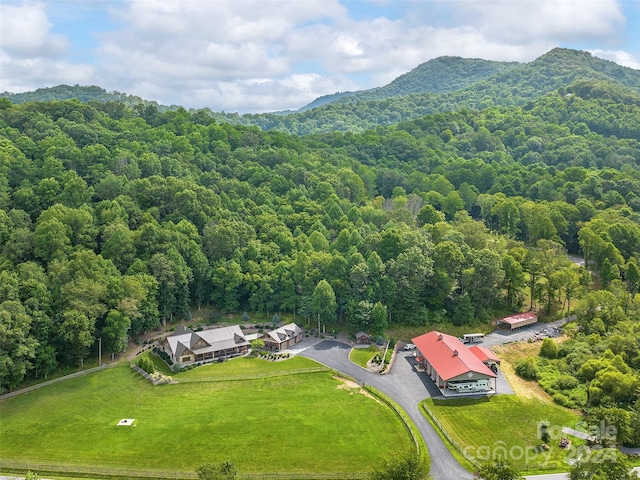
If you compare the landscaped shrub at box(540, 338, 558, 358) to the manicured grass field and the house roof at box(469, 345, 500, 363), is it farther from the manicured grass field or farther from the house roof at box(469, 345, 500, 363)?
the manicured grass field

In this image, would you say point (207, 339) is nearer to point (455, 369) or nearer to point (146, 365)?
point (146, 365)

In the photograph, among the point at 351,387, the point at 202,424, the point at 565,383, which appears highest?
the point at 202,424

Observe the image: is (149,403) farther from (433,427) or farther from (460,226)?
(460,226)

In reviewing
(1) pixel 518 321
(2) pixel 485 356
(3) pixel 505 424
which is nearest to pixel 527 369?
(2) pixel 485 356

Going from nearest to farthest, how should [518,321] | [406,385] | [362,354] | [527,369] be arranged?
[406,385] < [527,369] < [362,354] < [518,321]

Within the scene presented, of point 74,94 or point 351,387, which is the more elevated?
point 74,94

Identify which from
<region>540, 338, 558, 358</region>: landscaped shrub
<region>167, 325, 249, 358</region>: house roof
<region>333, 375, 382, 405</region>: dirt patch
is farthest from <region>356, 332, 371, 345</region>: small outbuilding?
<region>540, 338, 558, 358</region>: landscaped shrub

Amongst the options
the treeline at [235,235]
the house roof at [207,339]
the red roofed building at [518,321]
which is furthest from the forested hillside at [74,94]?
the red roofed building at [518,321]
